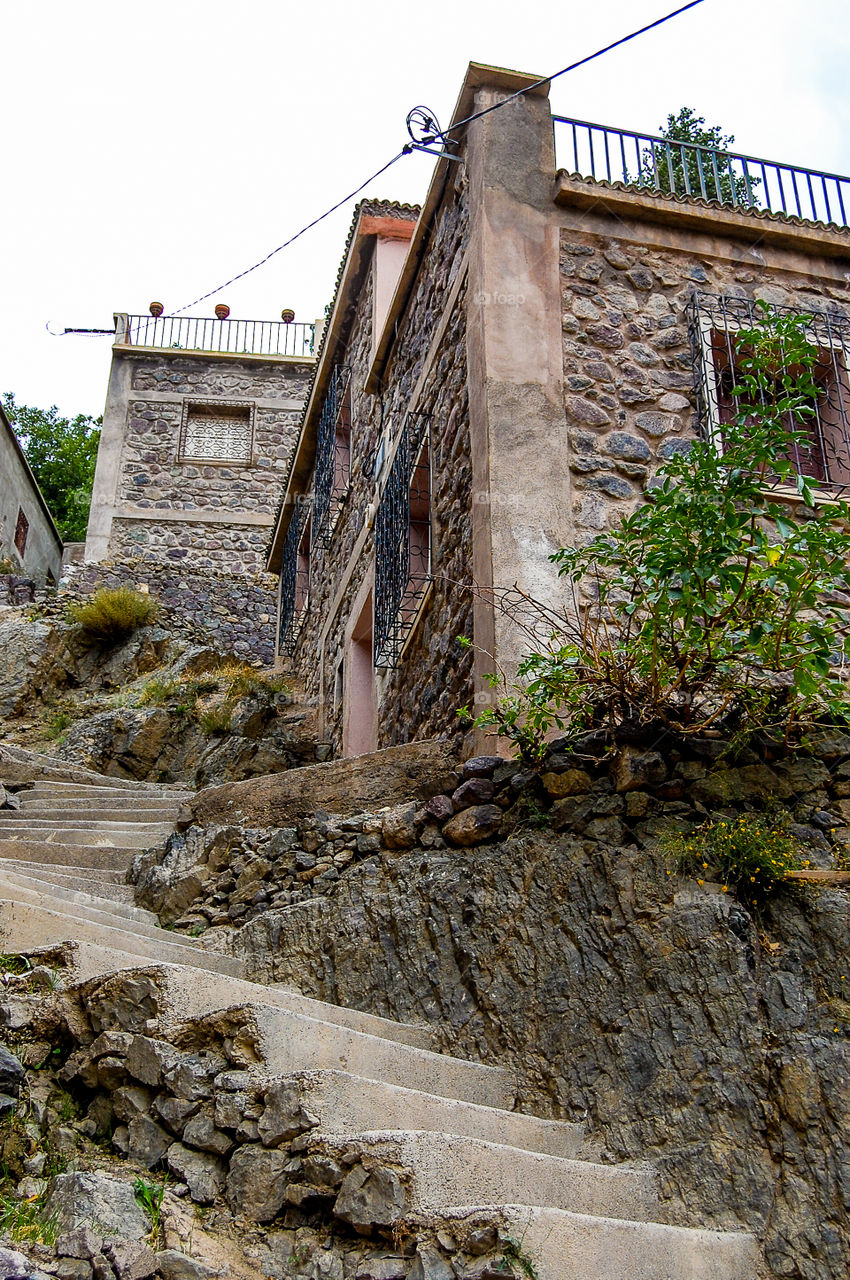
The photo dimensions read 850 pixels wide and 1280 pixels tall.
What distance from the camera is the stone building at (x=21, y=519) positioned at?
18156mm

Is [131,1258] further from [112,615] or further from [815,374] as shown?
[112,615]

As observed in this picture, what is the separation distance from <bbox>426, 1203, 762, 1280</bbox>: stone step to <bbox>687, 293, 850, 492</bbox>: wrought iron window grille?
4.20 metres

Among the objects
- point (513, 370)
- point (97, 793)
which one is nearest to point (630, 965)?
point (513, 370)

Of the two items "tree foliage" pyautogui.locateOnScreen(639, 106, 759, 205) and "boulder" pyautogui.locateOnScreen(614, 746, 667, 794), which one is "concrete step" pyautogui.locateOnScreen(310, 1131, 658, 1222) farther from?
"tree foliage" pyautogui.locateOnScreen(639, 106, 759, 205)

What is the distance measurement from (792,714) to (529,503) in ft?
5.96

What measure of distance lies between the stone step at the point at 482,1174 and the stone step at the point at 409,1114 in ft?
0.31

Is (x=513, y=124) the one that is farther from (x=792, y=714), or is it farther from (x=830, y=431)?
(x=792, y=714)

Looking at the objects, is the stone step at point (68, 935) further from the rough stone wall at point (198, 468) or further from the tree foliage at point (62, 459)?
the tree foliage at point (62, 459)

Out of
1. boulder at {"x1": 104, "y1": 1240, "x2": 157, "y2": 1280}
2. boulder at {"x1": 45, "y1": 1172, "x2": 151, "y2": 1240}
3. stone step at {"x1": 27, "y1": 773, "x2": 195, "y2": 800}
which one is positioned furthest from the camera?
stone step at {"x1": 27, "y1": 773, "x2": 195, "y2": 800}

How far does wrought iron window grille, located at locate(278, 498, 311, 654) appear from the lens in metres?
14.1

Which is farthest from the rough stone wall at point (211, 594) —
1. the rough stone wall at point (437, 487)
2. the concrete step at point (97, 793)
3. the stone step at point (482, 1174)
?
the stone step at point (482, 1174)

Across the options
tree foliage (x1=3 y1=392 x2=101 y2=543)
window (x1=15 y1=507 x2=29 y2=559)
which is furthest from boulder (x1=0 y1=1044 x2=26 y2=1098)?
tree foliage (x1=3 y1=392 x2=101 y2=543)

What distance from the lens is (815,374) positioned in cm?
708

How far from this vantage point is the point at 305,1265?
10.8ft
